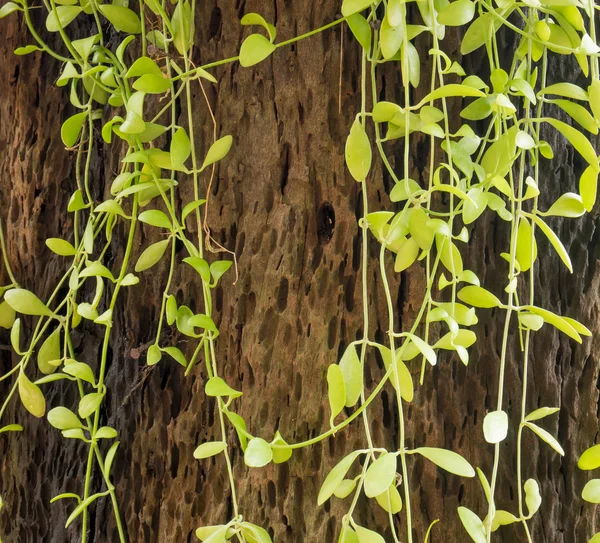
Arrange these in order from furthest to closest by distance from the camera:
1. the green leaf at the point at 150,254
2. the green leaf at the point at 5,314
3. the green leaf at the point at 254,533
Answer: the green leaf at the point at 5,314, the green leaf at the point at 150,254, the green leaf at the point at 254,533

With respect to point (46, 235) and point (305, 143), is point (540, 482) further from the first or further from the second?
point (46, 235)

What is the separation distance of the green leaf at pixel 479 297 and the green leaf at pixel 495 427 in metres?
0.12

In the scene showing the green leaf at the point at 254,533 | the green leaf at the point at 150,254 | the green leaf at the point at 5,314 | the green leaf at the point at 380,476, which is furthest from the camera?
Result: the green leaf at the point at 5,314

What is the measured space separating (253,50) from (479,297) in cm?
32

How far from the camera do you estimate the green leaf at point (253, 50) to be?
0.62 meters

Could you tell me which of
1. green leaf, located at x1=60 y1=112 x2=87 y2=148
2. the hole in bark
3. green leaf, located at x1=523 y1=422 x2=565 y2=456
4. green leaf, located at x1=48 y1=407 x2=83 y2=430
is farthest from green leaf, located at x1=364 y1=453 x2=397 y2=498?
green leaf, located at x1=60 y1=112 x2=87 y2=148

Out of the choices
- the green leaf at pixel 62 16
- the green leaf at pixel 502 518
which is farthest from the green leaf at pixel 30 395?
the green leaf at pixel 502 518

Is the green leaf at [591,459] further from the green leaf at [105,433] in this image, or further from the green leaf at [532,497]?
the green leaf at [105,433]

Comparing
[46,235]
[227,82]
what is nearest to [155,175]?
[227,82]

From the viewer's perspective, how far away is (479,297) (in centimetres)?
65

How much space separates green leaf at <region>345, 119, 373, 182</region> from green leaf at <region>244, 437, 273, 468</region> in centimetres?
25

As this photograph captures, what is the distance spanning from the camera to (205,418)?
772 mm

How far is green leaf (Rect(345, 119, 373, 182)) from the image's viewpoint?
1.97 feet

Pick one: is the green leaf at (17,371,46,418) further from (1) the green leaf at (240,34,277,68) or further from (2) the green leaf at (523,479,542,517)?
(2) the green leaf at (523,479,542,517)
